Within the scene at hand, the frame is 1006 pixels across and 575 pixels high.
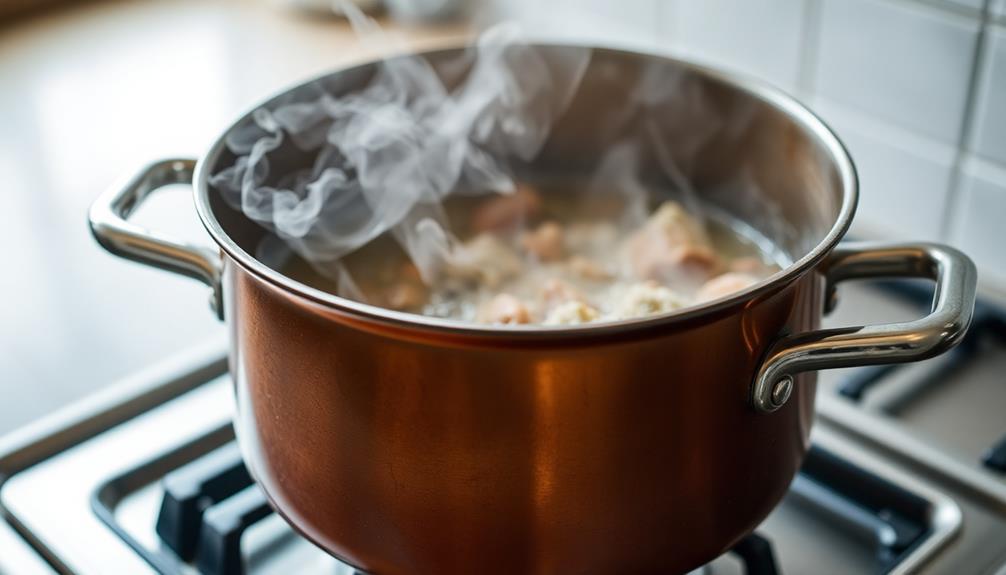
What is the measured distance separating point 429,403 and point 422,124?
0.41m

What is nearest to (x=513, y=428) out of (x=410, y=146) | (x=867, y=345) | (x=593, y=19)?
A: (x=867, y=345)

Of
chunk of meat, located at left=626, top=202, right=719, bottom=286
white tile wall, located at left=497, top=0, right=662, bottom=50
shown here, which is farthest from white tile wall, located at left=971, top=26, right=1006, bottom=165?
white tile wall, located at left=497, top=0, right=662, bottom=50

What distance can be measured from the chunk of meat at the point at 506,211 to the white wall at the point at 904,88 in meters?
0.31

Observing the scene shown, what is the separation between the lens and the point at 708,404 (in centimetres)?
51

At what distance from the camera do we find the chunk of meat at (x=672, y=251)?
0.79m

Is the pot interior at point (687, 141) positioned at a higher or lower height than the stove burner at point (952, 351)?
higher

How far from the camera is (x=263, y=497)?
2.35ft

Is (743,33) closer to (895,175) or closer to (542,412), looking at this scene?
(895,175)

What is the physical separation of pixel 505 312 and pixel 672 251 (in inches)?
6.3

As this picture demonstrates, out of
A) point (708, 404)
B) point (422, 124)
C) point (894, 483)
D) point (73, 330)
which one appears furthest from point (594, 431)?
point (73, 330)

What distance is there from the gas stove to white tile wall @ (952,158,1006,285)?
0.36ft

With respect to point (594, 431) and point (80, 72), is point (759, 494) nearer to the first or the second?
point (594, 431)

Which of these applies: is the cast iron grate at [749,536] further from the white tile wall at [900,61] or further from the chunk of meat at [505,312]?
the white tile wall at [900,61]

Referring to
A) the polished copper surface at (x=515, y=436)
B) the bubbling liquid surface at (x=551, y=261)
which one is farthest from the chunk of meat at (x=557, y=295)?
the polished copper surface at (x=515, y=436)
